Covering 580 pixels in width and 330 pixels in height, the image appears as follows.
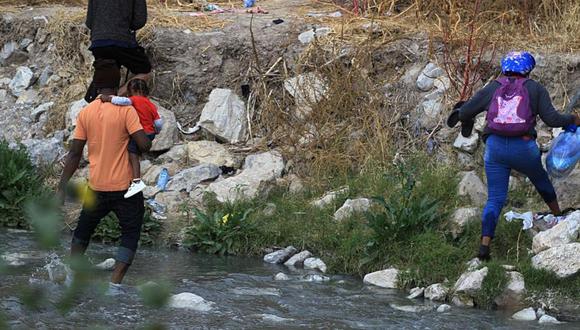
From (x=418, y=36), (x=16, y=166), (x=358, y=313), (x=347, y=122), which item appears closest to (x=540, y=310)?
(x=358, y=313)

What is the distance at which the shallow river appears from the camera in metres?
5.78

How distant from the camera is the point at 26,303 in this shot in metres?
1.93

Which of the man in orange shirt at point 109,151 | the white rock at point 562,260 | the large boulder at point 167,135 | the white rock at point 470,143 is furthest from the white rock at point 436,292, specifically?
the large boulder at point 167,135

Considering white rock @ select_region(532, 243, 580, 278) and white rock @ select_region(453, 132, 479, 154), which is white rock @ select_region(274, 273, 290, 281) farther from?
white rock @ select_region(453, 132, 479, 154)

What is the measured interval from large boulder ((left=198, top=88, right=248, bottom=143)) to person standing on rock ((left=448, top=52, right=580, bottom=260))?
3293 mm

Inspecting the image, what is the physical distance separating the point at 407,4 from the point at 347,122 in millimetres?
2180

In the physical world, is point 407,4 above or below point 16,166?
above

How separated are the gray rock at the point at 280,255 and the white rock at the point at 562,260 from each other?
2.07 m

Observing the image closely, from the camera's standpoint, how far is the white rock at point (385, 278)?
728 centimetres

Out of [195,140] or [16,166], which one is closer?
[16,166]

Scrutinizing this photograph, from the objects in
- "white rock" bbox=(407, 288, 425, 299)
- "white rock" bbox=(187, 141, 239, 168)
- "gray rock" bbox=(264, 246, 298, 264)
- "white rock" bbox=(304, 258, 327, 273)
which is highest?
"white rock" bbox=(407, 288, 425, 299)

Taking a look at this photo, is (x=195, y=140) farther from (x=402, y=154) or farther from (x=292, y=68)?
(x=402, y=154)

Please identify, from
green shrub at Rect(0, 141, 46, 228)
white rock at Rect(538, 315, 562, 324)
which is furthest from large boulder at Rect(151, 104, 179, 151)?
white rock at Rect(538, 315, 562, 324)

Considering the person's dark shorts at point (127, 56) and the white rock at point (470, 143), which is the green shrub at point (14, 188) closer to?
the person's dark shorts at point (127, 56)
